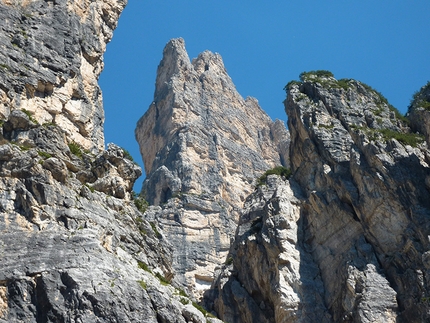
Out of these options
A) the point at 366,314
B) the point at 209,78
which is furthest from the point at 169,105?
the point at 366,314

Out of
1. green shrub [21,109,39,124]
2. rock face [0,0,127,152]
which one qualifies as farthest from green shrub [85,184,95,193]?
Result: rock face [0,0,127,152]

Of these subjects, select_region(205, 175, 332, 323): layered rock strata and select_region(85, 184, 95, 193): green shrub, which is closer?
select_region(85, 184, 95, 193): green shrub

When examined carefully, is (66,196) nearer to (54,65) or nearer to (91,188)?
(91,188)

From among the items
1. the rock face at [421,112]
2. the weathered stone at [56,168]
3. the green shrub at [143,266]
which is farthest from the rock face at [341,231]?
the weathered stone at [56,168]

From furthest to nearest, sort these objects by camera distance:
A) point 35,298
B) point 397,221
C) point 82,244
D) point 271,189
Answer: point 271,189 → point 397,221 → point 82,244 → point 35,298

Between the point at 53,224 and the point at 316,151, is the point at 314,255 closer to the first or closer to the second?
the point at 316,151

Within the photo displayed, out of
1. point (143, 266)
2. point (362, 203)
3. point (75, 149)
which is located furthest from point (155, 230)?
point (362, 203)

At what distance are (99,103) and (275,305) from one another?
69.8 ft

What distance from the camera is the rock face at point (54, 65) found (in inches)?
1956

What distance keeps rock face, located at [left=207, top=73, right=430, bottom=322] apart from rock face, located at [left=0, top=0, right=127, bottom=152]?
15.7 m

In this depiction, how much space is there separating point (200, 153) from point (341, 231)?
42634 mm

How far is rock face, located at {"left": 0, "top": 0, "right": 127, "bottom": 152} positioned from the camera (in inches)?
1956

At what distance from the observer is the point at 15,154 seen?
41281 millimetres

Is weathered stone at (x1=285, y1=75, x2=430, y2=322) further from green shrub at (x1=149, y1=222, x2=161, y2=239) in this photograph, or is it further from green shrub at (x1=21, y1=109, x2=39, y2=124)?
green shrub at (x1=21, y1=109, x2=39, y2=124)
